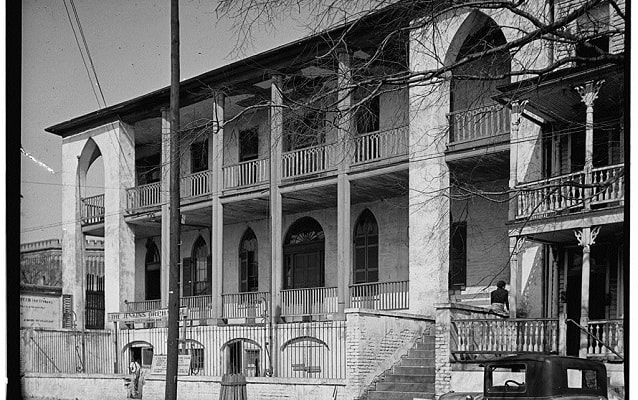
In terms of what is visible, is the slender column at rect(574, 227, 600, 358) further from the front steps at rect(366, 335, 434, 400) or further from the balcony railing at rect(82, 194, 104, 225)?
the balcony railing at rect(82, 194, 104, 225)

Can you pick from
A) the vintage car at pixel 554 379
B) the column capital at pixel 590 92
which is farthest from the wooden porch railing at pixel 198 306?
the vintage car at pixel 554 379

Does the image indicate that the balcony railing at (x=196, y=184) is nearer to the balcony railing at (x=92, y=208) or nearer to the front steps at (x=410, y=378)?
the balcony railing at (x=92, y=208)

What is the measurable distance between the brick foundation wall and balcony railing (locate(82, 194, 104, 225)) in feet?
45.3

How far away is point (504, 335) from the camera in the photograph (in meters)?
15.4

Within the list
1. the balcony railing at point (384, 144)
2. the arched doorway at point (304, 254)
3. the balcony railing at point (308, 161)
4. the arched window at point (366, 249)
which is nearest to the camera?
the balcony railing at point (384, 144)

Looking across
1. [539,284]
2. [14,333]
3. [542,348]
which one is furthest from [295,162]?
[14,333]

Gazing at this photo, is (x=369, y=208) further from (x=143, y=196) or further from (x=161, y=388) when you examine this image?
(x=143, y=196)

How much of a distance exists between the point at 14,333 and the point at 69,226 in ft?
63.3

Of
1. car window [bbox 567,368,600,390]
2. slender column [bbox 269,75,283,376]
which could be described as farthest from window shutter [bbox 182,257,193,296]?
car window [bbox 567,368,600,390]

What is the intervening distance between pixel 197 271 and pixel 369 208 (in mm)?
7945

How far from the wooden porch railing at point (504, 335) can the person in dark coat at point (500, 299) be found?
1013 millimetres

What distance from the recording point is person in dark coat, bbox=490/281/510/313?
16891mm

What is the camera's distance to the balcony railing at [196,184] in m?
25.0

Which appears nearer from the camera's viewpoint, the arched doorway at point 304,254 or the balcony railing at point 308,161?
the balcony railing at point 308,161
